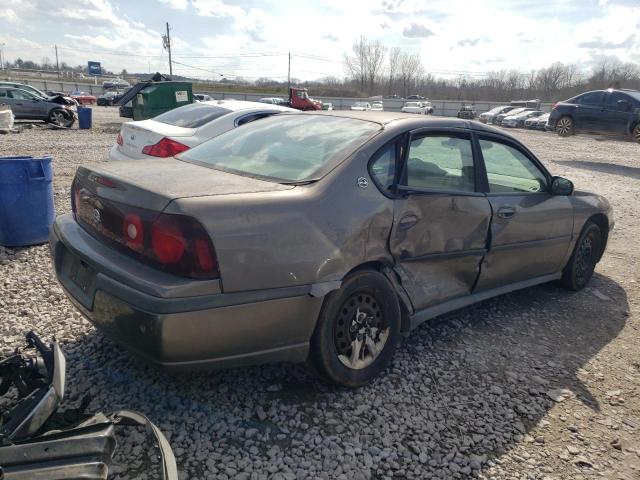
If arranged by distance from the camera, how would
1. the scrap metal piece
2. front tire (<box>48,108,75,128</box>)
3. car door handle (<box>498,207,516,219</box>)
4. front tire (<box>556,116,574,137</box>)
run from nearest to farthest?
1. the scrap metal piece
2. car door handle (<box>498,207,516,219</box>)
3. front tire (<box>556,116,574,137</box>)
4. front tire (<box>48,108,75,128</box>)

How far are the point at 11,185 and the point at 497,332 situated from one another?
15.0 feet

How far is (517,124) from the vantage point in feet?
116

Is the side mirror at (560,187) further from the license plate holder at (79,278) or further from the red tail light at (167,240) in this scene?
the license plate holder at (79,278)

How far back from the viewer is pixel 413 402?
2.87 m

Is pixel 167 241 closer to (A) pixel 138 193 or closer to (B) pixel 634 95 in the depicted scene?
(A) pixel 138 193

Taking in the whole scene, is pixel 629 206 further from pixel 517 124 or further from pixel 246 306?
pixel 517 124

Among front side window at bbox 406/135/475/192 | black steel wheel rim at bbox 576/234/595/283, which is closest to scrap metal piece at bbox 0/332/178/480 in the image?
front side window at bbox 406/135/475/192

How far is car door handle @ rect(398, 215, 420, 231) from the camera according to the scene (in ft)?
9.72

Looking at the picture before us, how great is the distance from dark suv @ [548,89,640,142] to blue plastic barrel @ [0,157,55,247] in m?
16.5

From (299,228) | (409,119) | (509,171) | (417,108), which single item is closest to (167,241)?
(299,228)

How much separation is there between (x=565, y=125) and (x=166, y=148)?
15313 millimetres

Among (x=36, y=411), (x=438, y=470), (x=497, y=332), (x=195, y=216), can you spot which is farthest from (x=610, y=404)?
(x=36, y=411)

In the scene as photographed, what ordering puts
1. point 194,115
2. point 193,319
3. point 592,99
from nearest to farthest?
1. point 193,319
2. point 194,115
3. point 592,99

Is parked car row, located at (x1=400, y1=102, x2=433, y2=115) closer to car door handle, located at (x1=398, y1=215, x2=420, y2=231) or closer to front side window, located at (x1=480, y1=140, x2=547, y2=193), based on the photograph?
front side window, located at (x1=480, y1=140, x2=547, y2=193)
